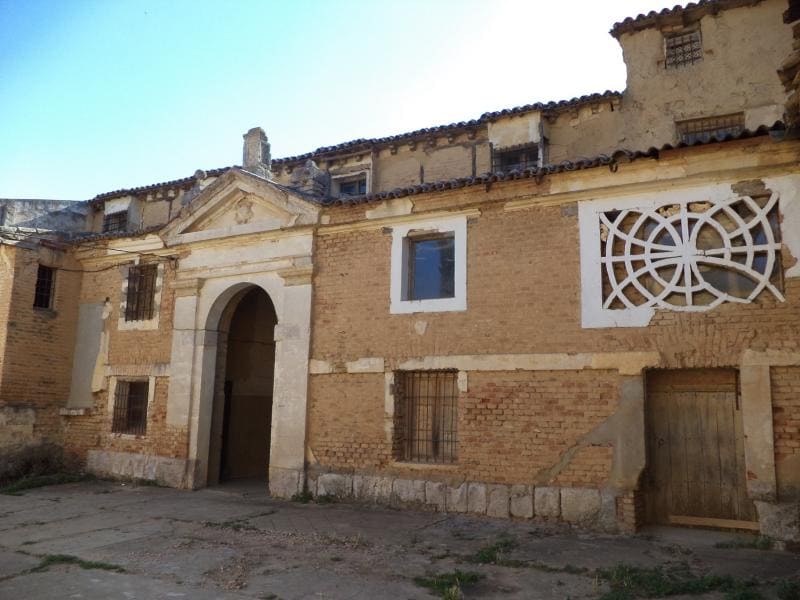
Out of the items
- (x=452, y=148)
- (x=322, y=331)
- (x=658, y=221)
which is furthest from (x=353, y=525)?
(x=452, y=148)

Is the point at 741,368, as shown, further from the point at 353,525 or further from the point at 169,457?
the point at 169,457

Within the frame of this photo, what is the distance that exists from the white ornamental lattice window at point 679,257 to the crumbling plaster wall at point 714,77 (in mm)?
5541

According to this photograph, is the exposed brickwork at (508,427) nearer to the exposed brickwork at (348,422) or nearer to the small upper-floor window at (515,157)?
→ the exposed brickwork at (348,422)

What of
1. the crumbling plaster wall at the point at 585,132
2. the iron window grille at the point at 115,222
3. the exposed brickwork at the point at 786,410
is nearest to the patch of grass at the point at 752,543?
the exposed brickwork at the point at 786,410

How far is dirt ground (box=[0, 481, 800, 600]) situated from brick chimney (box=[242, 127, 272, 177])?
728cm

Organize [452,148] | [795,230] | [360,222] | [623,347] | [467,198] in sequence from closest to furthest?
[795,230]
[623,347]
[467,198]
[360,222]
[452,148]

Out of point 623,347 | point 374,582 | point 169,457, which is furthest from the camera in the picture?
point 169,457

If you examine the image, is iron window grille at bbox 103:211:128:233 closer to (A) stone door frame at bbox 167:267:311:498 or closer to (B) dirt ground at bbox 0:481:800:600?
(A) stone door frame at bbox 167:267:311:498

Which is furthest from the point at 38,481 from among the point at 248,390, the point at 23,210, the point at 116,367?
the point at 23,210

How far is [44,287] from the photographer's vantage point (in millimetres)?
14797

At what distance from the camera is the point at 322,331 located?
1162cm

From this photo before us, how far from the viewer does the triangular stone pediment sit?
479 inches

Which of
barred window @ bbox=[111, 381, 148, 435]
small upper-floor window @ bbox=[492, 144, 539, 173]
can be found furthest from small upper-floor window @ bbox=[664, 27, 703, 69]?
barred window @ bbox=[111, 381, 148, 435]

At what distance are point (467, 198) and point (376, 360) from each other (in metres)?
3.06
